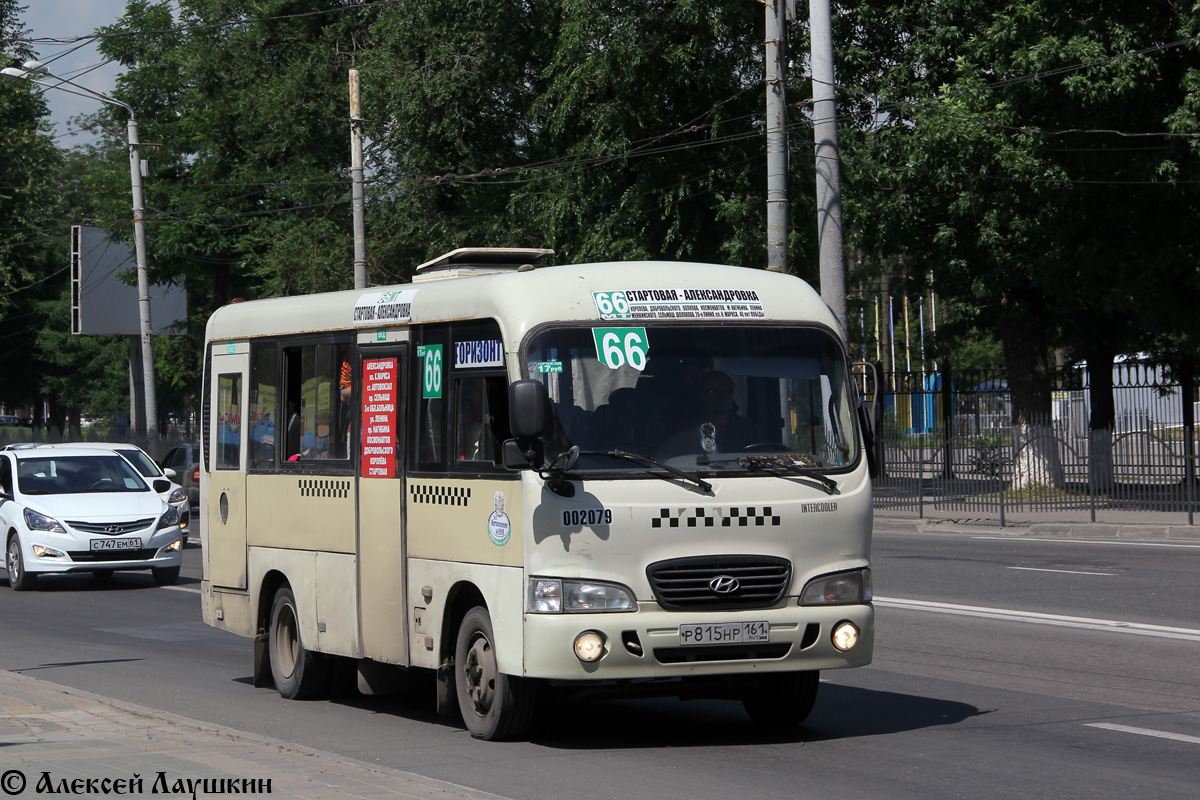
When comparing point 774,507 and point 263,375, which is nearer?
point 774,507

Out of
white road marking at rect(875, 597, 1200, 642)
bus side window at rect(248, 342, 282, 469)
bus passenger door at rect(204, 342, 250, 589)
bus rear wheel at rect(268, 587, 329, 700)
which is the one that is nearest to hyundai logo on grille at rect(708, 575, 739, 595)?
bus rear wheel at rect(268, 587, 329, 700)

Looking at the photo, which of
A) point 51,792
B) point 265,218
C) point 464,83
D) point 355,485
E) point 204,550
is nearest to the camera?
point 51,792

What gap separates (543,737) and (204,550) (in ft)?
14.5

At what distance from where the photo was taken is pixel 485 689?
8.46m

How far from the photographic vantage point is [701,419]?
8398mm

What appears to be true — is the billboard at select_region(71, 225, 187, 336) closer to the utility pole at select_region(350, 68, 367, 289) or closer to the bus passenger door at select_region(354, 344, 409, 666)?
the utility pole at select_region(350, 68, 367, 289)

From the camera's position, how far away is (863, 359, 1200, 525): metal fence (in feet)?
81.4

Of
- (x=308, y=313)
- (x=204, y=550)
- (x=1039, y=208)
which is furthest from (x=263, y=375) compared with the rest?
(x=1039, y=208)

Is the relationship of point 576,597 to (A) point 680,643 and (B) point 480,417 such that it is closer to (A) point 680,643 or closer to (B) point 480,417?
(A) point 680,643

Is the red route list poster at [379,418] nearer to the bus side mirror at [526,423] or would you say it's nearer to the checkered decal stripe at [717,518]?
the bus side mirror at [526,423]

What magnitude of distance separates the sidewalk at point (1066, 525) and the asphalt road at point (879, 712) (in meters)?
6.50

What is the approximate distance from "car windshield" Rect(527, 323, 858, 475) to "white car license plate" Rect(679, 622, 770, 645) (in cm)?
81

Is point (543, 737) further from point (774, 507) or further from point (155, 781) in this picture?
point (155, 781)

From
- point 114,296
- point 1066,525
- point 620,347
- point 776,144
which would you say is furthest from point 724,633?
point 114,296
